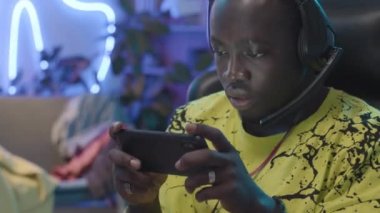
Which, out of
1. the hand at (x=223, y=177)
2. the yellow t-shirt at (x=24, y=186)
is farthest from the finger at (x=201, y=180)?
the yellow t-shirt at (x=24, y=186)

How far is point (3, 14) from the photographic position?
9.47ft

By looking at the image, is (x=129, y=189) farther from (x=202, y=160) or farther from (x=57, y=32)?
(x=57, y=32)

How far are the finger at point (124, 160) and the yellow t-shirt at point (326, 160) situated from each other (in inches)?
5.4

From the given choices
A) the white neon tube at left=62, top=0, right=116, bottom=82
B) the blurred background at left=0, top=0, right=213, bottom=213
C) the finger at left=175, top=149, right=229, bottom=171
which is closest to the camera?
the finger at left=175, top=149, right=229, bottom=171

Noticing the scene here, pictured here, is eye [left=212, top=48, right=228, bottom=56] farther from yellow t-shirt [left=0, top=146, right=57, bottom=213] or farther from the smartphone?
yellow t-shirt [left=0, top=146, right=57, bottom=213]

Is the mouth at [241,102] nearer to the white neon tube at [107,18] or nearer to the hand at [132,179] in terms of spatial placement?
the hand at [132,179]

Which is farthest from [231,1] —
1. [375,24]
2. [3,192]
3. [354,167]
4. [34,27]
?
[34,27]

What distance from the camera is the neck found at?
2.66ft

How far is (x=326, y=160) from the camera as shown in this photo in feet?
2.51

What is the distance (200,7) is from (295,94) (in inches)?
86.7

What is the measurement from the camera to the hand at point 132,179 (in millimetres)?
769

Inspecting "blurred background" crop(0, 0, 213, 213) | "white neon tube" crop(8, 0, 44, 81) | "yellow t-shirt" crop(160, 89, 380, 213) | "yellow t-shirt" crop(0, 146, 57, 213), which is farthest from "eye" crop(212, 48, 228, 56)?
"white neon tube" crop(8, 0, 44, 81)

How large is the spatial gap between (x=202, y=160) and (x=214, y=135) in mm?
32

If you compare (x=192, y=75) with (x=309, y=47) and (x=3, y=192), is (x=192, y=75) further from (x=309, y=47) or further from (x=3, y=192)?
(x=309, y=47)
